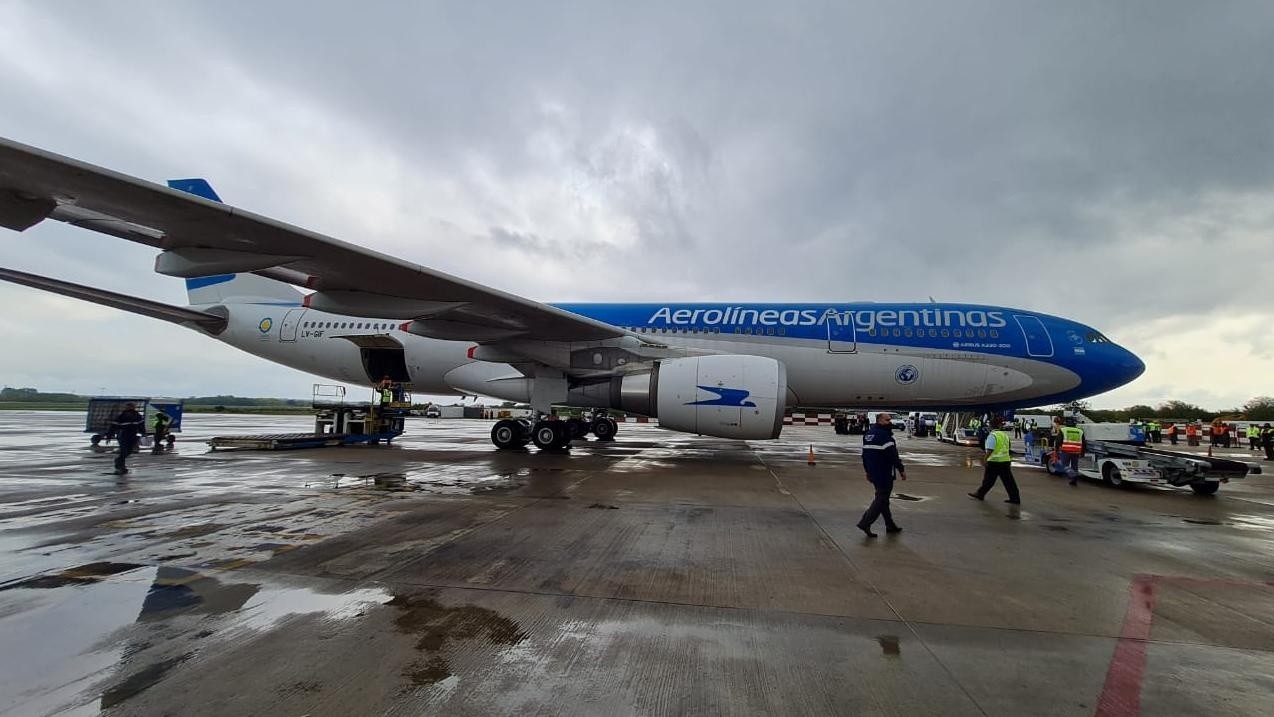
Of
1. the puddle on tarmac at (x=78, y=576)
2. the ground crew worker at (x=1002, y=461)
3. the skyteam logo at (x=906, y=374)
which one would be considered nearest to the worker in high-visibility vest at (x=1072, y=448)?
the skyteam logo at (x=906, y=374)

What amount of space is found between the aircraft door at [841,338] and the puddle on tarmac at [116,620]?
10462 mm

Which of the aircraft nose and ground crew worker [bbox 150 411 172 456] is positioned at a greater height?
the aircraft nose

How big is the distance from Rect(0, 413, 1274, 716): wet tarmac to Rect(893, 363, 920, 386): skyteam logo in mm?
5046

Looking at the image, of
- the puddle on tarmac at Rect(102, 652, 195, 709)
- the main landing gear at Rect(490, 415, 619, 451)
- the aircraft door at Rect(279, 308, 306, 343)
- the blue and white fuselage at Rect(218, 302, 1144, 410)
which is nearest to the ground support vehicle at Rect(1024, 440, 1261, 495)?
the blue and white fuselage at Rect(218, 302, 1144, 410)

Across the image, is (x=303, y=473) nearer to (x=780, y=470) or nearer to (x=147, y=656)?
(x=147, y=656)

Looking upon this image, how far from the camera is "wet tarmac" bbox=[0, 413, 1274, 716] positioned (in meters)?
2.26

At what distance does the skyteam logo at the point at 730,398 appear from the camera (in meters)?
9.84

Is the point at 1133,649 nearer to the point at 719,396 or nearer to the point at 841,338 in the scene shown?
the point at 719,396

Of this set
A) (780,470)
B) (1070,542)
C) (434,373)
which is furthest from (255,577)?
(434,373)

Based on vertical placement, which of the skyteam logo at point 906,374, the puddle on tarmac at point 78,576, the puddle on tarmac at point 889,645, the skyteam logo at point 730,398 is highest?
the skyteam logo at point 906,374

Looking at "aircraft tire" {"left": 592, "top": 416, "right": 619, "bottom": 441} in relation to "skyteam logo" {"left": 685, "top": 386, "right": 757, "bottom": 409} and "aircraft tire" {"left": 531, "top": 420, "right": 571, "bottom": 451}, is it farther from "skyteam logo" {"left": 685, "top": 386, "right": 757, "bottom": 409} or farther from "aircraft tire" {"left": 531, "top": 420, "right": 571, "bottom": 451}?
"skyteam logo" {"left": 685, "top": 386, "right": 757, "bottom": 409}

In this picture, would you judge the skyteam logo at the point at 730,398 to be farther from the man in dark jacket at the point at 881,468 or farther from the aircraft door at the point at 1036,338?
the aircraft door at the point at 1036,338

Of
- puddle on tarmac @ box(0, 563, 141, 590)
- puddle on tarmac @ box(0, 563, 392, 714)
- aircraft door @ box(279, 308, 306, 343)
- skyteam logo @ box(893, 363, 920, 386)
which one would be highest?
aircraft door @ box(279, 308, 306, 343)

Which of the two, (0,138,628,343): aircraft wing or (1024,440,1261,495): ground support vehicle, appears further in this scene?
(1024,440,1261,495): ground support vehicle
